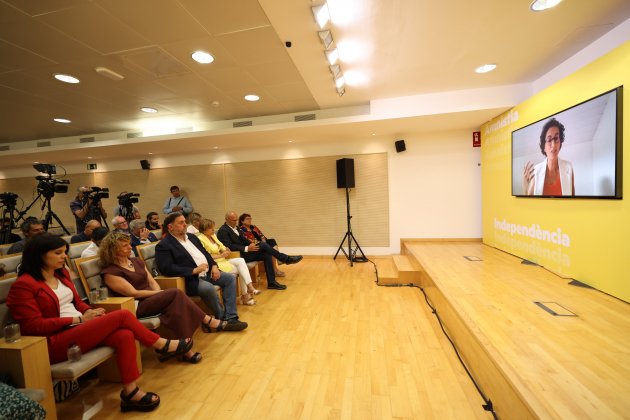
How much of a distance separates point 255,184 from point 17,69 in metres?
4.00

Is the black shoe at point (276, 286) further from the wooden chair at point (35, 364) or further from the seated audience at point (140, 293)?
the wooden chair at point (35, 364)

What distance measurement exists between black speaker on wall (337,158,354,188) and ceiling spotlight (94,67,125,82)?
3700 millimetres

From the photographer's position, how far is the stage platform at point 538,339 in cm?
146

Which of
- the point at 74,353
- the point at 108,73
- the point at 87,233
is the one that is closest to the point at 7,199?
the point at 87,233

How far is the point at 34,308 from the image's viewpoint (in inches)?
67.3

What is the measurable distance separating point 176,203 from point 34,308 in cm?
496

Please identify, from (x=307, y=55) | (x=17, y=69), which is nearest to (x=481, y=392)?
(x=307, y=55)

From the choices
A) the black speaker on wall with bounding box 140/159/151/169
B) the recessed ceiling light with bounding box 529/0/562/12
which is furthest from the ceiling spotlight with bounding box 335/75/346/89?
the black speaker on wall with bounding box 140/159/151/169

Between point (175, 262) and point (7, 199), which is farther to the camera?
point (7, 199)

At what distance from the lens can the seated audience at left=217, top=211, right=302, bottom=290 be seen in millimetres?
4156

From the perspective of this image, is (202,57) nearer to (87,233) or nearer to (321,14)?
(321,14)

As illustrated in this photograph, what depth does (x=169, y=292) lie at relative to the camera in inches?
95.7

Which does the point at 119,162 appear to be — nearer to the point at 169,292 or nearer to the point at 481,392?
the point at 169,292

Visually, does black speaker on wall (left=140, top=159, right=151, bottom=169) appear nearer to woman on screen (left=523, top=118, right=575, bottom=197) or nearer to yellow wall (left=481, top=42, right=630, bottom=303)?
yellow wall (left=481, top=42, right=630, bottom=303)
